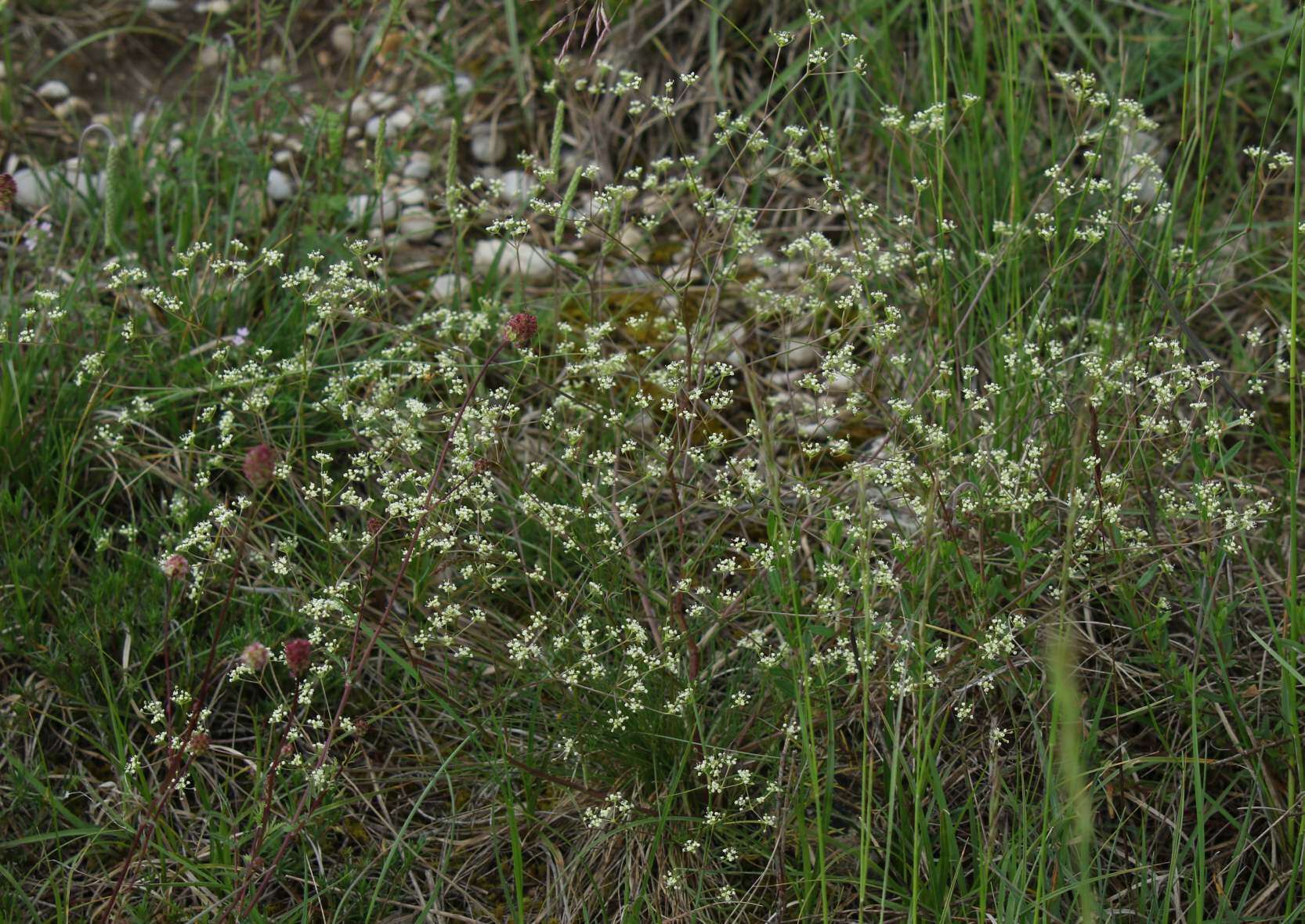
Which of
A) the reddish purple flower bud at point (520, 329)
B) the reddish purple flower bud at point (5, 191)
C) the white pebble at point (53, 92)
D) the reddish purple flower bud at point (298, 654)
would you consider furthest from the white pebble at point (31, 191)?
the reddish purple flower bud at point (298, 654)

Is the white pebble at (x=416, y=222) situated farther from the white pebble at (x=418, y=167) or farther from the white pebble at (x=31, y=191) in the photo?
the white pebble at (x=31, y=191)

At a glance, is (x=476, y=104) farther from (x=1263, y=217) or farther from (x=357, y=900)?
(x=357, y=900)

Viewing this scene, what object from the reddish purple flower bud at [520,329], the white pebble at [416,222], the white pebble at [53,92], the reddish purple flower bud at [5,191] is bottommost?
the white pebble at [416,222]

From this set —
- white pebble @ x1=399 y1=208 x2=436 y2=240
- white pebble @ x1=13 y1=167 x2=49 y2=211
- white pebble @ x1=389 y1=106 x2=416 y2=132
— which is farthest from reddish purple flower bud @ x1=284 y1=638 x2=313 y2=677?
white pebble @ x1=389 y1=106 x2=416 y2=132

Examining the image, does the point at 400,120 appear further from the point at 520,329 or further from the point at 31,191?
the point at 520,329

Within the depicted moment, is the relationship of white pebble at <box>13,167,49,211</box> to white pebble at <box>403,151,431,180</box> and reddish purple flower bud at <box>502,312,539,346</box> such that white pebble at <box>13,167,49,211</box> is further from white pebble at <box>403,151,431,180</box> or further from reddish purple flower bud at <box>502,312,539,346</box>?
reddish purple flower bud at <box>502,312,539,346</box>

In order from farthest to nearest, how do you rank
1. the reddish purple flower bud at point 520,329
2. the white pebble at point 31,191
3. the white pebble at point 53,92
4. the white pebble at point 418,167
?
the white pebble at point 53,92 < the white pebble at point 418,167 < the white pebble at point 31,191 < the reddish purple flower bud at point 520,329

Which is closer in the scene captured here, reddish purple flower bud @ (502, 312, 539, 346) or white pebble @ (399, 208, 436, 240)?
reddish purple flower bud @ (502, 312, 539, 346)

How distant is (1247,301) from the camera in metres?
2.85

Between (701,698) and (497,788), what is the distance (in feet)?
1.19

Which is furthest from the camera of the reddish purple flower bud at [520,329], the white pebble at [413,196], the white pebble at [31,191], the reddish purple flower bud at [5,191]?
the white pebble at [413,196]

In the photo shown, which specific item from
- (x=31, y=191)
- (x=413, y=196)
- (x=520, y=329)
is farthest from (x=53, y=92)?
(x=520, y=329)

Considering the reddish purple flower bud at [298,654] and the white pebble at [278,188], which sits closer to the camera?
the reddish purple flower bud at [298,654]

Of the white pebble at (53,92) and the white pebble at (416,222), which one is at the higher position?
the white pebble at (53,92)
